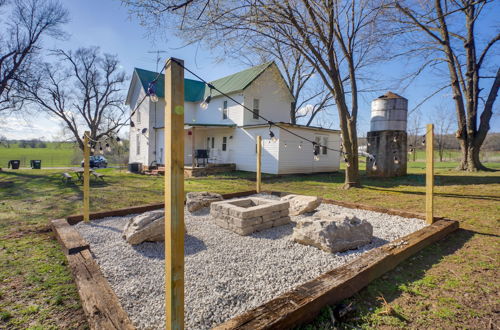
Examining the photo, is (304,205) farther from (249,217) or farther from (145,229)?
(145,229)

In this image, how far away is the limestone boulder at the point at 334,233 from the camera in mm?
3820

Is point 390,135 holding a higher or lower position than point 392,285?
higher

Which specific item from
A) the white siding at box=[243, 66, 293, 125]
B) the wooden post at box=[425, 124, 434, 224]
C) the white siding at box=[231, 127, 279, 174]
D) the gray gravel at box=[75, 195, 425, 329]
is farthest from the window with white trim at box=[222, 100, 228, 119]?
the wooden post at box=[425, 124, 434, 224]

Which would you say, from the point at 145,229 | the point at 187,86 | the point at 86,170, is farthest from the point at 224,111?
the point at 145,229

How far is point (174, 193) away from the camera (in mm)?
1654

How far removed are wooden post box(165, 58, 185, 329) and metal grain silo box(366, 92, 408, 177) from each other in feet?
40.8

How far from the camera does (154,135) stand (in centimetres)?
1955

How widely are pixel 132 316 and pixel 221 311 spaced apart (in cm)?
81

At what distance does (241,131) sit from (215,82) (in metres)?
7.78

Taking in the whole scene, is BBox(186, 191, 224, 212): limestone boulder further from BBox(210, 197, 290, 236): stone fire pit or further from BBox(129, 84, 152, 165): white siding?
BBox(129, 84, 152, 165): white siding

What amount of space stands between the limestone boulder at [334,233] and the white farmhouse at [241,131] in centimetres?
1090

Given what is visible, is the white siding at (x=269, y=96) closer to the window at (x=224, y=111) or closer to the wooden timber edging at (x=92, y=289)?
the window at (x=224, y=111)

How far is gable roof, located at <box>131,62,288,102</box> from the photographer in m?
17.8

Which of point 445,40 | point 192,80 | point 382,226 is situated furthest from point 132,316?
point 192,80
